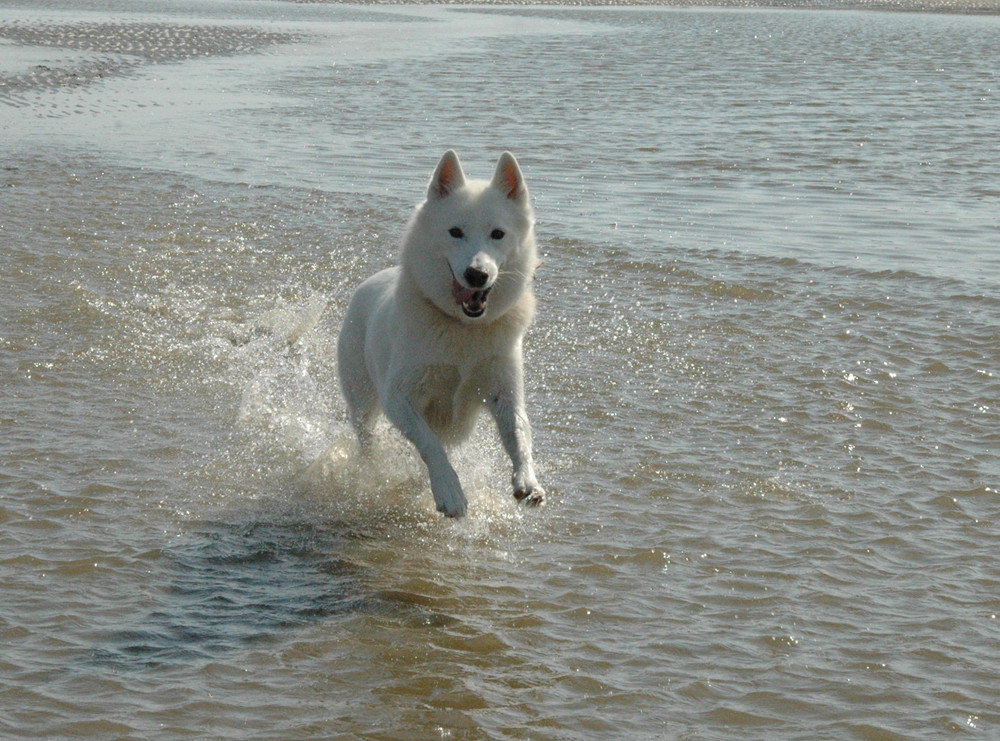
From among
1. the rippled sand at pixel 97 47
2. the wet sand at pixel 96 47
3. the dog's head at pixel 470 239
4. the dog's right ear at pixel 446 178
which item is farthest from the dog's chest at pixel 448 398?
Result: the rippled sand at pixel 97 47

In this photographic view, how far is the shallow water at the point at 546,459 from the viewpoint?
392 centimetres

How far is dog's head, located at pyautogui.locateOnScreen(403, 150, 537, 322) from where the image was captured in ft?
16.6

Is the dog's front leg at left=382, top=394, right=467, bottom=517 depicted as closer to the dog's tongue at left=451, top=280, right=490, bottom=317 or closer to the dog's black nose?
the dog's tongue at left=451, top=280, right=490, bottom=317

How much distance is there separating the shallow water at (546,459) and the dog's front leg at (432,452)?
0.28 m

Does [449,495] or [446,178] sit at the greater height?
[446,178]

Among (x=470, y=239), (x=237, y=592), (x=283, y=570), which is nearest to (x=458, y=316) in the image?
(x=470, y=239)

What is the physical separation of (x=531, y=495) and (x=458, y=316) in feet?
2.93

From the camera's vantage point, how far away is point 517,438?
201 inches

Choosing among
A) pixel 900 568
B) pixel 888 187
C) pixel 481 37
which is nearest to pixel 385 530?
pixel 900 568

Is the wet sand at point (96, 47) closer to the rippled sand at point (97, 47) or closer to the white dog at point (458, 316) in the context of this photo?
the rippled sand at point (97, 47)

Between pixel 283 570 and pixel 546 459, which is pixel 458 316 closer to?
pixel 546 459

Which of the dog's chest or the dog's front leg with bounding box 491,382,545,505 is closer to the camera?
the dog's front leg with bounding box 491,382,545,505

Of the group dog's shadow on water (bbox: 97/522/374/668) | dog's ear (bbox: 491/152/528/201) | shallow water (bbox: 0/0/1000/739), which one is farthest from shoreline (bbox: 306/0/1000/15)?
dog's shadow on water (bbox: 97/522/374/668)

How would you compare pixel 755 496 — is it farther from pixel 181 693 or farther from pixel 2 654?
pixel 2 654
